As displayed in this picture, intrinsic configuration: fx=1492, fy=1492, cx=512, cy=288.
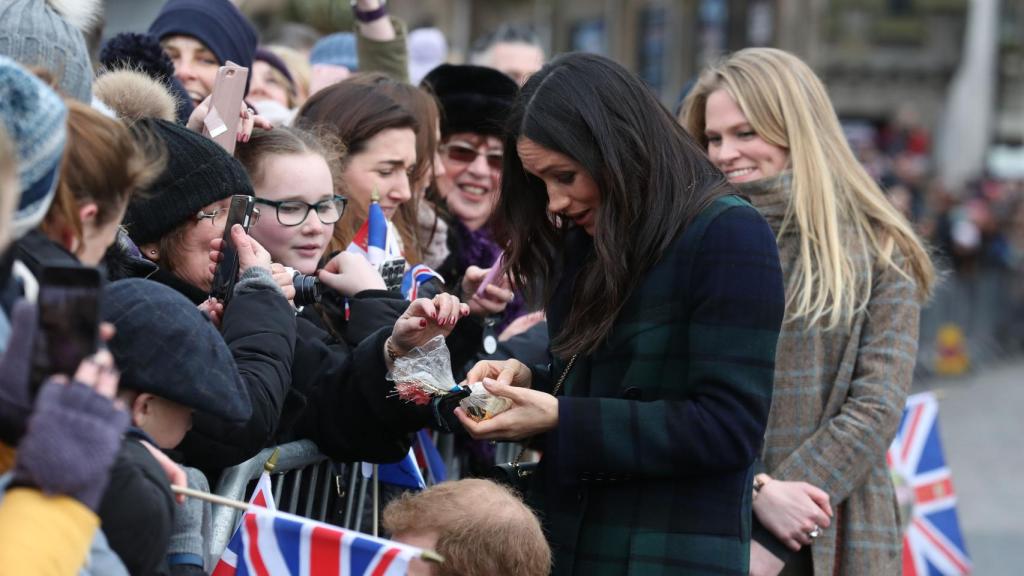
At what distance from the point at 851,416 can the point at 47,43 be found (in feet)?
7.08

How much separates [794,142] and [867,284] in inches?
17.3

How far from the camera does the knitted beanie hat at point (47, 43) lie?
2.76m

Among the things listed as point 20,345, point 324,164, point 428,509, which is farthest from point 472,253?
point 20,345

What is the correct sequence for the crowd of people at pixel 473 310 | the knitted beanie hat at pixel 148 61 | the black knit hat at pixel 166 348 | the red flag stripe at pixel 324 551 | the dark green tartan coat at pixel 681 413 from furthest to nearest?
the knitted beanie hat at pixel 148 61 < the dark green tartan coat at pixel 681 413 < the red flag stripe at pixel 324 551 < the black knit hat at pixel 166 348 < the crowd of people at pixel 473 310

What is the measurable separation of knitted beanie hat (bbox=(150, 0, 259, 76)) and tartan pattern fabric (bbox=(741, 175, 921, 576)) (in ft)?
6.63

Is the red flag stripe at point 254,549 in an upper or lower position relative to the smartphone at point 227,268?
lower

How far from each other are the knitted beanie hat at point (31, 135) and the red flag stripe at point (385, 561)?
804mm

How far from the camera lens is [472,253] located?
485 centimetres

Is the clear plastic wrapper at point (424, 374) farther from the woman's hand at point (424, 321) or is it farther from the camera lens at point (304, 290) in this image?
the camera lens at point (304, 290)

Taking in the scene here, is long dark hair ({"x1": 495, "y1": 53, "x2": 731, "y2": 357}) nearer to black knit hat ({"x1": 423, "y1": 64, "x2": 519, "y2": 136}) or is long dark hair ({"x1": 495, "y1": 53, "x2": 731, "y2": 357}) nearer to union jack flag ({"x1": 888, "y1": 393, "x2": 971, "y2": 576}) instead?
black knit hat ({"x1": 423, "y1": 64, "x2": 519, "y2": 136})

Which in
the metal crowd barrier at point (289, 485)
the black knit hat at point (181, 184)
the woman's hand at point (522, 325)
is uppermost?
the black knit hat at point (181, 184)

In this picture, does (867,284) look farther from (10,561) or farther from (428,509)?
(10,561)

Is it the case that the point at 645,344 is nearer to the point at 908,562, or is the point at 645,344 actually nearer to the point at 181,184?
the point at 181,184

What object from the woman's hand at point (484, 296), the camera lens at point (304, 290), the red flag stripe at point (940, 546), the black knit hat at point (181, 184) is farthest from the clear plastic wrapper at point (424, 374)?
the red flag stripe at point (940, 546)
